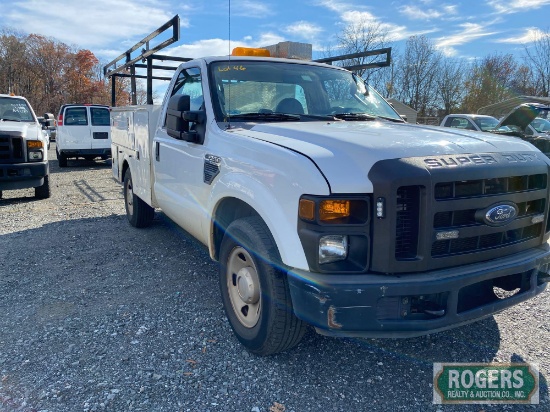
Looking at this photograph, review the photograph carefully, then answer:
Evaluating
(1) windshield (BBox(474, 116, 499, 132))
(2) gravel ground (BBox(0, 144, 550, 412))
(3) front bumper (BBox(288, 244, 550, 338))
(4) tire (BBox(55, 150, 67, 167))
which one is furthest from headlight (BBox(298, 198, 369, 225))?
(4) tire (BBox(55, 150, 67, 167))

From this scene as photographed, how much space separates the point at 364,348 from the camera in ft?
10.2

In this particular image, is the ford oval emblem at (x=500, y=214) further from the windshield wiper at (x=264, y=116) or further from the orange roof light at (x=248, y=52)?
the orange roof light at (x=248, y=52)

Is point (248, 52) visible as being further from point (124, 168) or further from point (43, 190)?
point (43, 190)

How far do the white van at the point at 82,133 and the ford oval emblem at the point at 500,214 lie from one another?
14.1 meters

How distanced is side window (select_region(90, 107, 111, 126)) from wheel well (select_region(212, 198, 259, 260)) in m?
12.8

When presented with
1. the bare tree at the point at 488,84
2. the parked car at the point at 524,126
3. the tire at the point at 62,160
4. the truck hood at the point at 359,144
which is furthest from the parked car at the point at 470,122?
the bare tree at the point at 488,84

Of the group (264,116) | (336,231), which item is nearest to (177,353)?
(336,231)

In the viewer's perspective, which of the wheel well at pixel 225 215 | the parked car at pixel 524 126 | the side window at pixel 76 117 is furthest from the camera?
the side window at pixel 76 117

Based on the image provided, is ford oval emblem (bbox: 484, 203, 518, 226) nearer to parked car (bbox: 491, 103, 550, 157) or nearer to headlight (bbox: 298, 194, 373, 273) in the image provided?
headlight (bbox: 298, 194, 373, 273)

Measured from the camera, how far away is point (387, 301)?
88.4 inches

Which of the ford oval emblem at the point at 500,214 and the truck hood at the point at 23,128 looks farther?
the truck hood at the point at 23,128

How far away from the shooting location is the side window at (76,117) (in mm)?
14273

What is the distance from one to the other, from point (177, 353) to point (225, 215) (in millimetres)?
1050

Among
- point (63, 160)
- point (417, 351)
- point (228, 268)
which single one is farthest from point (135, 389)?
point (63, 160)
